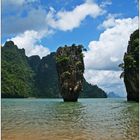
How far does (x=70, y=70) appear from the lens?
48.8m

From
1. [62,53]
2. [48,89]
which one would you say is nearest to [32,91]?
[48,89]

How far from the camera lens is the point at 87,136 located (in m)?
10.5

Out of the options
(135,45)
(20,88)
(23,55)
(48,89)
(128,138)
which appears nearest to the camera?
(128,138)

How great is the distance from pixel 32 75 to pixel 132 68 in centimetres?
9942

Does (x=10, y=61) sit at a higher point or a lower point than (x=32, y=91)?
higher

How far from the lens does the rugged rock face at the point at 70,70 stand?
48.3 m

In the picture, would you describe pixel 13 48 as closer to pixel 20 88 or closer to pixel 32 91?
pixel 32 91

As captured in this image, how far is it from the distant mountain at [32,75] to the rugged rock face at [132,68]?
64.4 m

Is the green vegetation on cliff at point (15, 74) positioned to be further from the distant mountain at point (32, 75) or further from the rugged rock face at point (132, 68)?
the rugged rock face at point (132, 68)

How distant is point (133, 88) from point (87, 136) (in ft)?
114

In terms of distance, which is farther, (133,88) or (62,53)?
(62,53)

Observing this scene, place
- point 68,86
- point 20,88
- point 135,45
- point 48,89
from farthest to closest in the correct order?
point 48,89 < point 20,88 < point 68,86 < point 135,45

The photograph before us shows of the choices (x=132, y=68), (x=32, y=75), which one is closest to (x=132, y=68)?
(x=132, y=68)

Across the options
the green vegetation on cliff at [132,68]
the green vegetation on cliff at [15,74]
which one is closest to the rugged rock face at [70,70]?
the green vegetation on cliff at [132,68]
